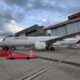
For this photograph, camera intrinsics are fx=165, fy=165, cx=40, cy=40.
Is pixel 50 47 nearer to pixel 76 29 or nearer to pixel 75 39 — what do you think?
pixel 75 39

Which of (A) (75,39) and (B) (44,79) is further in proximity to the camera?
(A) (75,39)

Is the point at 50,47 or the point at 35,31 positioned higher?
the point at 35,31

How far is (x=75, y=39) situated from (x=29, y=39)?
9.96 meters

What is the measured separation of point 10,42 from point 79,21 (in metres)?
32.7

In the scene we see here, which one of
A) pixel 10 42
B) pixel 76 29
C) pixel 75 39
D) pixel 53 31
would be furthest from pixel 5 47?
pixel 53 31

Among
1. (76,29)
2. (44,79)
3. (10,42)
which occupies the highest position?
(76,29)

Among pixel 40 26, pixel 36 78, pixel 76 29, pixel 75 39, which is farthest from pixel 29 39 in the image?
pixel 40 26

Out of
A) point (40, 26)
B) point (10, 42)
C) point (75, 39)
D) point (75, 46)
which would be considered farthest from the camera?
point (40, 26)

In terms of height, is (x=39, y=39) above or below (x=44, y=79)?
above

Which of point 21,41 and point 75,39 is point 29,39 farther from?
point 75,39

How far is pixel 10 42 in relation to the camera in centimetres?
2806

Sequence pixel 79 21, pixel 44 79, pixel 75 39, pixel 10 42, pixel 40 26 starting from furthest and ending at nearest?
pixel 40 26, pixel 79 21, pixel 75 39, pixel 10 42, pixel 44 79

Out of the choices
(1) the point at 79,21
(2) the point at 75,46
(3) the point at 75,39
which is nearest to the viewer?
(3) the point at 75,39

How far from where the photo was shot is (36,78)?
23.2 ft
